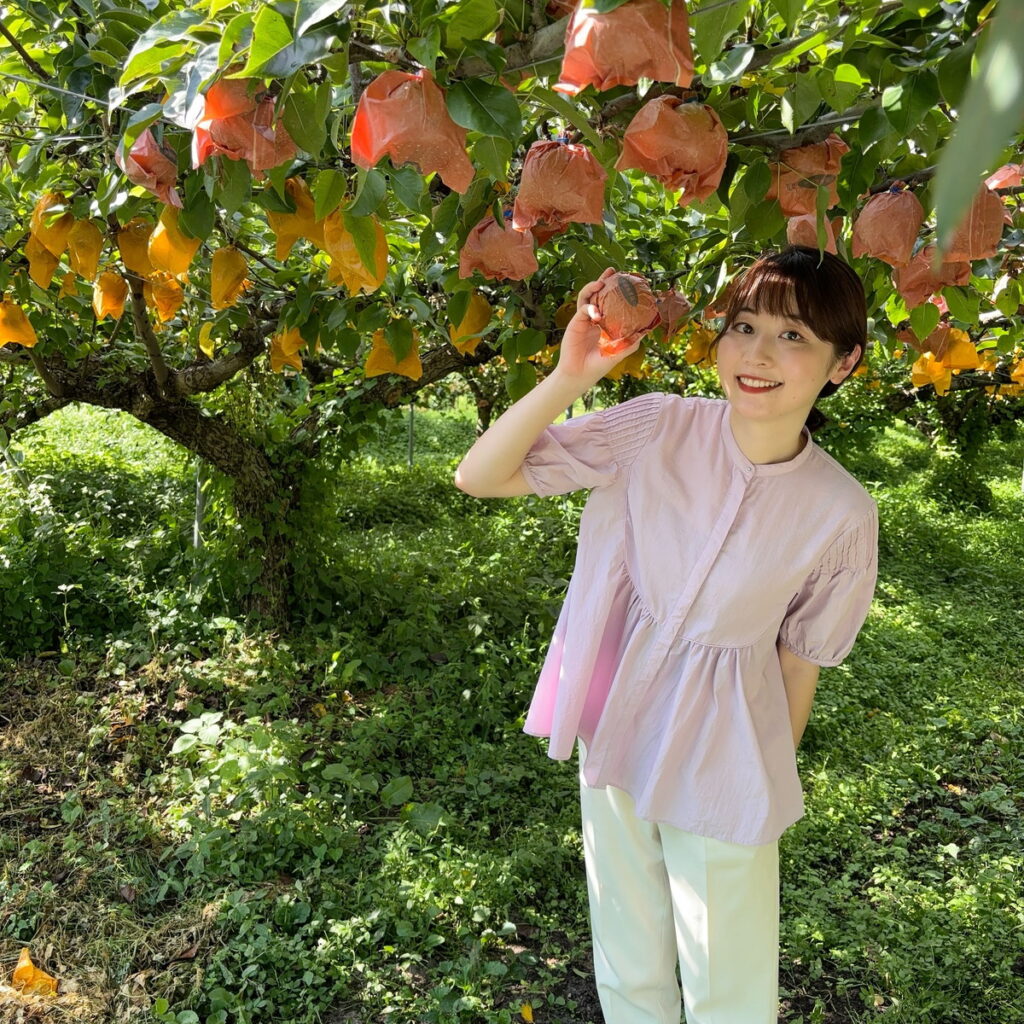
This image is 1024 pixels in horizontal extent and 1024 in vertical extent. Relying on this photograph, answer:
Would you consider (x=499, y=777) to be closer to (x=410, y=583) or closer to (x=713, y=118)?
(x=410, y=583)

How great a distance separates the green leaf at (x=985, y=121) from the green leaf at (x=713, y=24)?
56cm

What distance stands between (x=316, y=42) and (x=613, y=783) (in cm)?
108

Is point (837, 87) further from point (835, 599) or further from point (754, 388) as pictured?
point (835, 599)

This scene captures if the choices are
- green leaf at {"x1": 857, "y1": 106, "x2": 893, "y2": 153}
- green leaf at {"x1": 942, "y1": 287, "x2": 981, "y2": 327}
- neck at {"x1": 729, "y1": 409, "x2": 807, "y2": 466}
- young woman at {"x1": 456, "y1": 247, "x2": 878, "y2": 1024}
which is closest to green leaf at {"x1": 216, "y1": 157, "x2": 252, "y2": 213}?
young woman at {"x1": 456, "y1": 247, "x2": 878, "y2": 1024}

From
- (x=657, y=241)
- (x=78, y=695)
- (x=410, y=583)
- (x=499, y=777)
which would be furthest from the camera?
(x=410, y=583)

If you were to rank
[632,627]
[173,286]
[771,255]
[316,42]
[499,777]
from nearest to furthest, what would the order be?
[316,42] → [771,255] → [632,627] → [173,286] → [499,777]

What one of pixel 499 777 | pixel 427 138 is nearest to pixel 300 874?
pixel 499 777

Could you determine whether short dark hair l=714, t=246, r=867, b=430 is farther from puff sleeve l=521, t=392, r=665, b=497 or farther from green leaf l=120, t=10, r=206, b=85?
green leaf l=120, t=10, r=206, b=85

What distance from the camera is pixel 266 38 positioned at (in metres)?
0.64

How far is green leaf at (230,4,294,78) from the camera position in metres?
0.64

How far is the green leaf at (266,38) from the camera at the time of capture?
0.64 metres

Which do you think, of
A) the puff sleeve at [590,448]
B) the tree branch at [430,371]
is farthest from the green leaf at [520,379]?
the tree branch at [430,371]

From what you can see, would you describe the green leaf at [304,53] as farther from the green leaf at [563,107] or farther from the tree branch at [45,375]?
the tree branch at [45,375]

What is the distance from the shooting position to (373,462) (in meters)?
7.38
